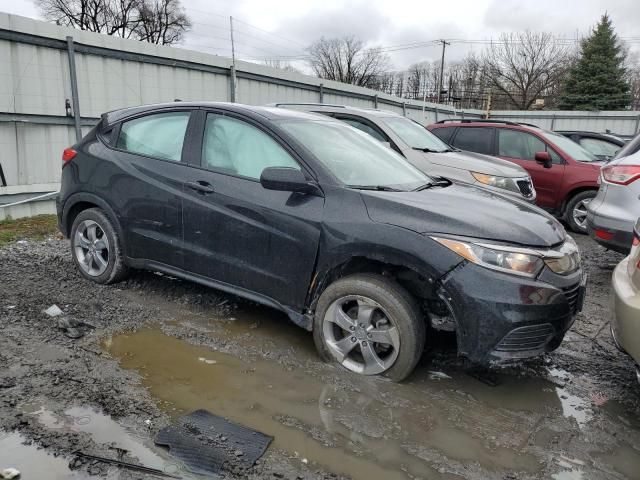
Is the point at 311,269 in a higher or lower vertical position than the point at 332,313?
higher

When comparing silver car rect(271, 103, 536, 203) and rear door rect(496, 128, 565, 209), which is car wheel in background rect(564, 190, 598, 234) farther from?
silver car rect(271, 103, 536, 203)

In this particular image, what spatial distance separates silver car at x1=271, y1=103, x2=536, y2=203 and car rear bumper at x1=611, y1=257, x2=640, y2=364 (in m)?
3.93

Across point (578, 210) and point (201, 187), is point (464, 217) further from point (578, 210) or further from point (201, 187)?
point (578, 210)

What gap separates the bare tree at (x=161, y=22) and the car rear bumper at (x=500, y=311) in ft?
167

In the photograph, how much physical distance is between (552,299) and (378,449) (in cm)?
132

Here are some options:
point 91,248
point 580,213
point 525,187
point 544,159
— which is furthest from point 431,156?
point 91,248

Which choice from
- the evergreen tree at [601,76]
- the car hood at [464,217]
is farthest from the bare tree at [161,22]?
the car hood at [464,217]

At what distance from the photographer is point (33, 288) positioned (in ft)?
15.0

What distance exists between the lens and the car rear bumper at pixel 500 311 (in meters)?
2.86

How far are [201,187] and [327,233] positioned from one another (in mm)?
1135

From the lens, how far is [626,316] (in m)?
2.74

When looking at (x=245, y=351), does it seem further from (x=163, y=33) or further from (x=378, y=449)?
(x=163, y=33)

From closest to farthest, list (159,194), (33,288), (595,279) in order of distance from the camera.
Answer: (159,194)
(33,288)
(595,279)

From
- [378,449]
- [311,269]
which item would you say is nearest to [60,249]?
[311,269]
